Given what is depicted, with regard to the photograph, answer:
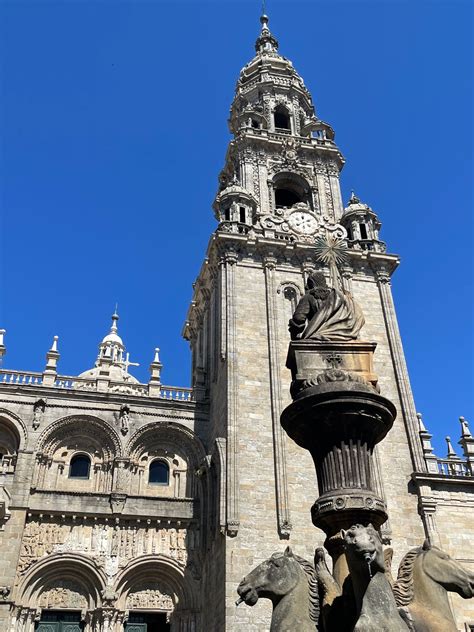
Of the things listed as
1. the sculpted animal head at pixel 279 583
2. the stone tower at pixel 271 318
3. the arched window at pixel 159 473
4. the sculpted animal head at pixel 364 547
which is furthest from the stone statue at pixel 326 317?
the arched window at pixel 159 473

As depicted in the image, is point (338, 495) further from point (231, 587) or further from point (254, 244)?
point (254, 244)

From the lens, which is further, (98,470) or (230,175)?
(230,175)

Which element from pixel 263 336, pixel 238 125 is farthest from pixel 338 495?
pixel 238 125

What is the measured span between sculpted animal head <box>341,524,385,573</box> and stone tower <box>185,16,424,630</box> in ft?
41.5

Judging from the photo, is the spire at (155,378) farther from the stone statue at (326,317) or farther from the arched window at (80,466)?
the stone statue at (326,317)

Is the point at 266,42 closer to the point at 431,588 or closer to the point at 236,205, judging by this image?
the point at 236,205

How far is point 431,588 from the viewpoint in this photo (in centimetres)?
732

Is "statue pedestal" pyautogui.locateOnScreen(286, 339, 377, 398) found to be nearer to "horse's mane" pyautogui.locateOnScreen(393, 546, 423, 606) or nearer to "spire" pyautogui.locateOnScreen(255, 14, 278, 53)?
"horse's mane" pyautogui.locateOnScreen(393, 546, 423, 606)

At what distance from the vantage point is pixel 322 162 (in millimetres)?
34344

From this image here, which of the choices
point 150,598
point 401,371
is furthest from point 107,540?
point 401,371

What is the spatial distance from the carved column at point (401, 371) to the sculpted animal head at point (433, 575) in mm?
16711

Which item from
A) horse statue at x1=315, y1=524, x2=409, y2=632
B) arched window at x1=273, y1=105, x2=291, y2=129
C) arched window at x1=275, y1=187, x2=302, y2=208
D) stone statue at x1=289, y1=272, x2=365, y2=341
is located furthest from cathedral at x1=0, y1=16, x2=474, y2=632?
horse statue at x1=315, y1=524, x2=409, y2=632

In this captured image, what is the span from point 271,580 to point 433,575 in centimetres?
199

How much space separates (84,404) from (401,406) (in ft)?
43.8
